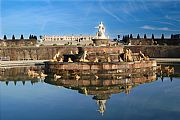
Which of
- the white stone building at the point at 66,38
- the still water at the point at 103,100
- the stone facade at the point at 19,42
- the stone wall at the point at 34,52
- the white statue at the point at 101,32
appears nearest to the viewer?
the still water at the point at 103,100

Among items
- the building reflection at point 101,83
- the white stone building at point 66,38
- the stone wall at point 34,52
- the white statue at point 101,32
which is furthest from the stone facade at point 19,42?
the building reflection at point 101,83

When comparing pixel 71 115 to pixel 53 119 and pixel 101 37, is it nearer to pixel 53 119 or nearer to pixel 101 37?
pixel 53 119

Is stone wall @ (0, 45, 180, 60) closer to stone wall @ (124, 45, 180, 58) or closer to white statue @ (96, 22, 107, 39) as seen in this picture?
stone wall @ (124, 45, 180, 58)

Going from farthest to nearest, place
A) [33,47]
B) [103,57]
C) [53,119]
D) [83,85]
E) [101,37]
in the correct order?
1. [33,47]
2. [101,37]
3. [103,57]
4. [83,85]
5. [53,119]

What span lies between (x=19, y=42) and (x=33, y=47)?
14.9 feet

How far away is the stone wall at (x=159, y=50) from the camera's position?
43.9 m

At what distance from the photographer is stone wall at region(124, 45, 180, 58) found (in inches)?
1727

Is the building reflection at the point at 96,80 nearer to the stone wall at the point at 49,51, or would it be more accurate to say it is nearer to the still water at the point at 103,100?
the still water at the point at 103,100

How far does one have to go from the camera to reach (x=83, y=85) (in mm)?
21312

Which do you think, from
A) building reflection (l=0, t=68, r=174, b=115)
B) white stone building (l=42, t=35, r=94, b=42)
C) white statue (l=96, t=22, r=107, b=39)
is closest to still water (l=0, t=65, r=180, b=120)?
building reflection (l=0, t=68, r=174, b=115)

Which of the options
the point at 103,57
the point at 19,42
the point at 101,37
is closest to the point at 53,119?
the point at 103,57

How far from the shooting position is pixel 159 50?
146 feet

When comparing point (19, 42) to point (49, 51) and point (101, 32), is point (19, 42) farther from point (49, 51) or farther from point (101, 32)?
point (101, 32)

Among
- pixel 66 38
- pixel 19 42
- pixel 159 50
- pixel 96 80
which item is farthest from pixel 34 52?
pixel 96 80
